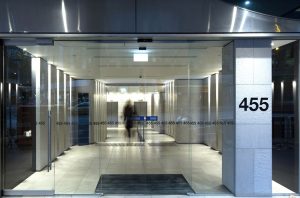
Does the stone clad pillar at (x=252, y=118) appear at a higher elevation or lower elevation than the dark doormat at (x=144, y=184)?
higher

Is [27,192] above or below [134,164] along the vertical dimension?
below

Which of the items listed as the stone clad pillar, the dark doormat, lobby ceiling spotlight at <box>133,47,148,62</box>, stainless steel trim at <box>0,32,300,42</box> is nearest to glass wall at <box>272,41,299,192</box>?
the stone clad pillar

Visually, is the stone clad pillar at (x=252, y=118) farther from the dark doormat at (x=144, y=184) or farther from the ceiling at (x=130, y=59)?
the dark doormat at (x=144, y=184)

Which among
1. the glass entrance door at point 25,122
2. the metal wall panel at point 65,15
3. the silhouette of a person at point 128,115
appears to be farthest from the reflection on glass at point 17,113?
the silhouette of a person at point 128,115

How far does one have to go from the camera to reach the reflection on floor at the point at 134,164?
300 inches

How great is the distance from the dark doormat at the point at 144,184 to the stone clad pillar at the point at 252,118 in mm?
1242

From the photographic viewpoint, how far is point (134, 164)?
8.27 metres

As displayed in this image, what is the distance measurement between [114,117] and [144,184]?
1624mm

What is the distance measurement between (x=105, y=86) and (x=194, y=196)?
10.3ft

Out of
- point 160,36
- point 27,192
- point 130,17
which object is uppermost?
point 130,17

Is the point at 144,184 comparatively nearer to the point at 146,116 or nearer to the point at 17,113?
the point at 146,116

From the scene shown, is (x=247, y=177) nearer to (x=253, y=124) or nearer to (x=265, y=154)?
(x=265, y=154)

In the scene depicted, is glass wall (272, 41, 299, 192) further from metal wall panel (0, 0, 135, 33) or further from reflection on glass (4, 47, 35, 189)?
reflection on glass (4, 47, 35, 189)

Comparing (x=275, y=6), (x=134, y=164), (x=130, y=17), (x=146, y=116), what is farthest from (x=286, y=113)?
(x=130, y=17)
